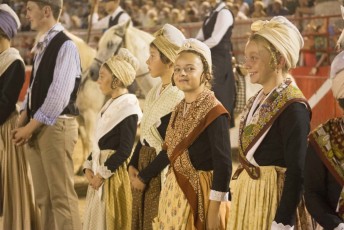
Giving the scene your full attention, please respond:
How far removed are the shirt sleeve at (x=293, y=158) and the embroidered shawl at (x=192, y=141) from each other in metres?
0.53

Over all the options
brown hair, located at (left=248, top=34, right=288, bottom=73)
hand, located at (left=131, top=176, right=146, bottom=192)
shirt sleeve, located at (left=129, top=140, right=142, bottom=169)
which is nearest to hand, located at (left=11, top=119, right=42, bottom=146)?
shirt sleeve, located at (left=129, top=140, right=142, bottom=169)

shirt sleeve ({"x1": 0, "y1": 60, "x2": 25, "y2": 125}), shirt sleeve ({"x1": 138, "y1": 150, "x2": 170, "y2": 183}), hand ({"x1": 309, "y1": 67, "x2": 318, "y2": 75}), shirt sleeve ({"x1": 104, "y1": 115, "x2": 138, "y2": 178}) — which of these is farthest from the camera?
hand ({"x1": 309, "y1": 67, "x2": 318, "y2": 75})

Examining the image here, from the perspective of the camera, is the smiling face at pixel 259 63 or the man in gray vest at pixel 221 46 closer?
the smiling face at pixel 259 63

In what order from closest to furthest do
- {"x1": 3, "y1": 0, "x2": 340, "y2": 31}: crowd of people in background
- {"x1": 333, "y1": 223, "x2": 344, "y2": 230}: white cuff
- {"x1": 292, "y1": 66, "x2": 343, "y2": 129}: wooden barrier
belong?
{"x1": 333, "y1": 223, "x2": 344, "y2": 230}: white cuff < {"x1": 292, "y1": 66, "x2": 343, "y2": 129}: wooden barrier < {"x1": 3, "y1": 0, "x2": 340, "y2": 31}: crowd of people in background

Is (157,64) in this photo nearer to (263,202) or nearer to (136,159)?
(136,159)

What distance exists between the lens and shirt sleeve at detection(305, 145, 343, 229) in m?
2.83

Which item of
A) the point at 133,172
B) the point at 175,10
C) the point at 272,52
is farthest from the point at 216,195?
the point at 175,10

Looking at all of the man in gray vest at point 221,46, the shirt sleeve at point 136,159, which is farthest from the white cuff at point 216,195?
the man in gray vest at point 221,46

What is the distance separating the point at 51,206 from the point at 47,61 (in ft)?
2.91

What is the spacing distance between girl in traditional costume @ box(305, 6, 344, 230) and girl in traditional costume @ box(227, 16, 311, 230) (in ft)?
0.80

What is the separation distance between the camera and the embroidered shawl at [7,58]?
521cm

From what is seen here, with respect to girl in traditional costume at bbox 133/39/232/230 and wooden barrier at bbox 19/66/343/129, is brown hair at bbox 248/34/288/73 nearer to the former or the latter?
girl in traditional costume at bbox 133/39/232/230

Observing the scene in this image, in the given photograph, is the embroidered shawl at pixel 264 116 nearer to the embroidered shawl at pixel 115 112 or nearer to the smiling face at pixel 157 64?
the smiling face at pixel 157 64

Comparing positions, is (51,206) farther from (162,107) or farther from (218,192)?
(218,192)
